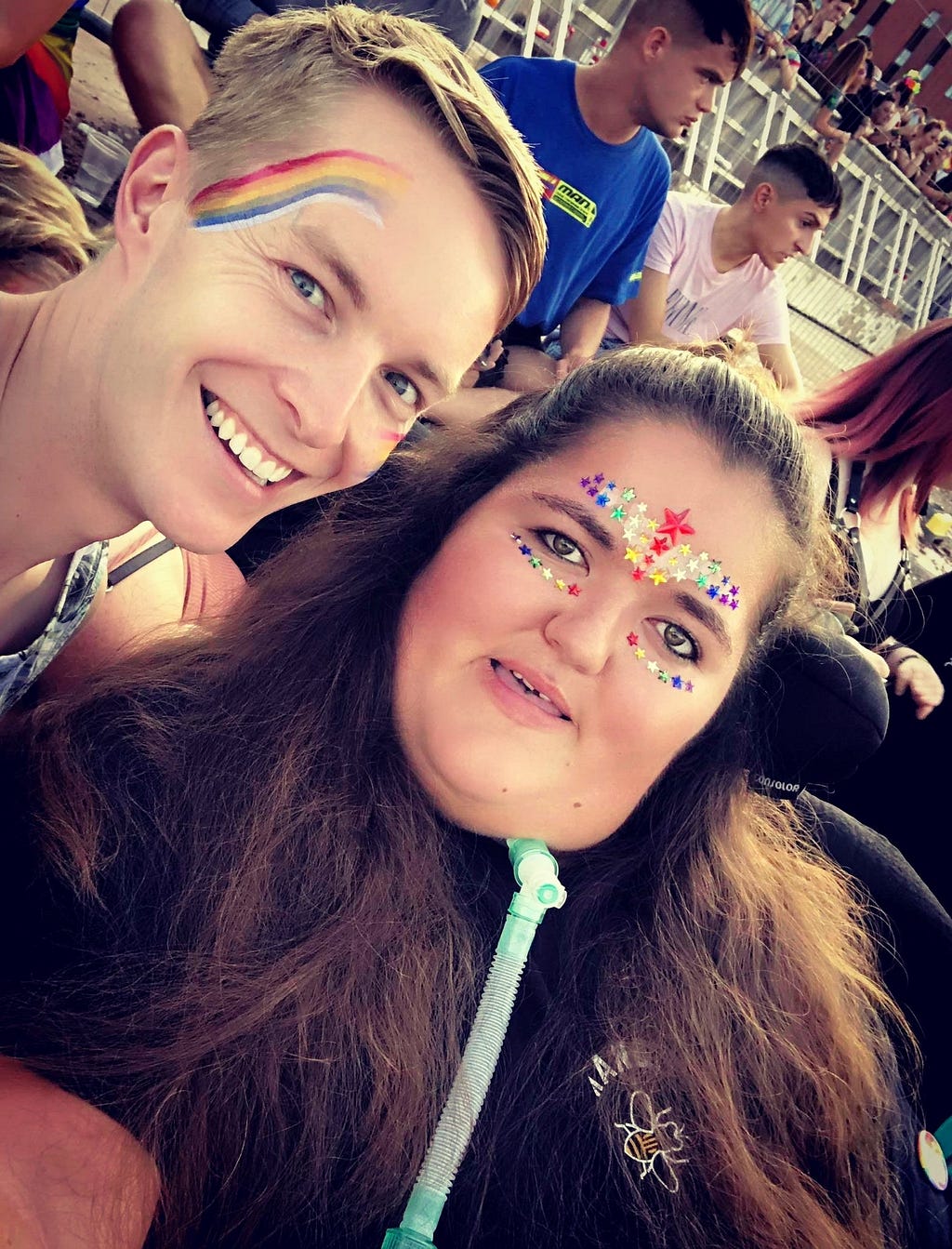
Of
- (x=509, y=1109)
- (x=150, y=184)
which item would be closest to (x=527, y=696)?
(x=509, y=1109)

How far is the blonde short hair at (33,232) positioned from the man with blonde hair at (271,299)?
32cm

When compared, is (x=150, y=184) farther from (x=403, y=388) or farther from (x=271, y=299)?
(x=403, y=388)

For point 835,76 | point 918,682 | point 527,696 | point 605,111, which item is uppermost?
point 835,76

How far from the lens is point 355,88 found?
3.46 feet

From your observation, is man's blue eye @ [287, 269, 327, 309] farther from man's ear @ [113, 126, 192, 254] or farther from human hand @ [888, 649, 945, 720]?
human hand @ [888, 649, 945, 720]

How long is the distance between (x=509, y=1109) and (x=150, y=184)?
1.41 metres

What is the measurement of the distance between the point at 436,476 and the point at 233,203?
0.73m

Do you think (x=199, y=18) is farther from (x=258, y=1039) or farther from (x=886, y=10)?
(x=886, y=10)

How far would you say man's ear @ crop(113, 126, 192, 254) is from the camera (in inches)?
40.3

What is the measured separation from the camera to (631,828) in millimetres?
1485

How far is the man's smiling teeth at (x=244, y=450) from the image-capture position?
3.27 ft

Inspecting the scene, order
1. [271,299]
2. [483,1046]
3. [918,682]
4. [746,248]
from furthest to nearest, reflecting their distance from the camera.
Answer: [746,248] < [918,682] < [483,1046] < [271,299]

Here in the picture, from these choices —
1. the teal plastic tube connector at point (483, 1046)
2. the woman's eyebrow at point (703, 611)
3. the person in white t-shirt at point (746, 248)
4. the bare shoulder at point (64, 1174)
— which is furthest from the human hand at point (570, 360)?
the bare shoulder at point (64, 1174)

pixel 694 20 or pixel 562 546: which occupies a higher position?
pixel 694 20
